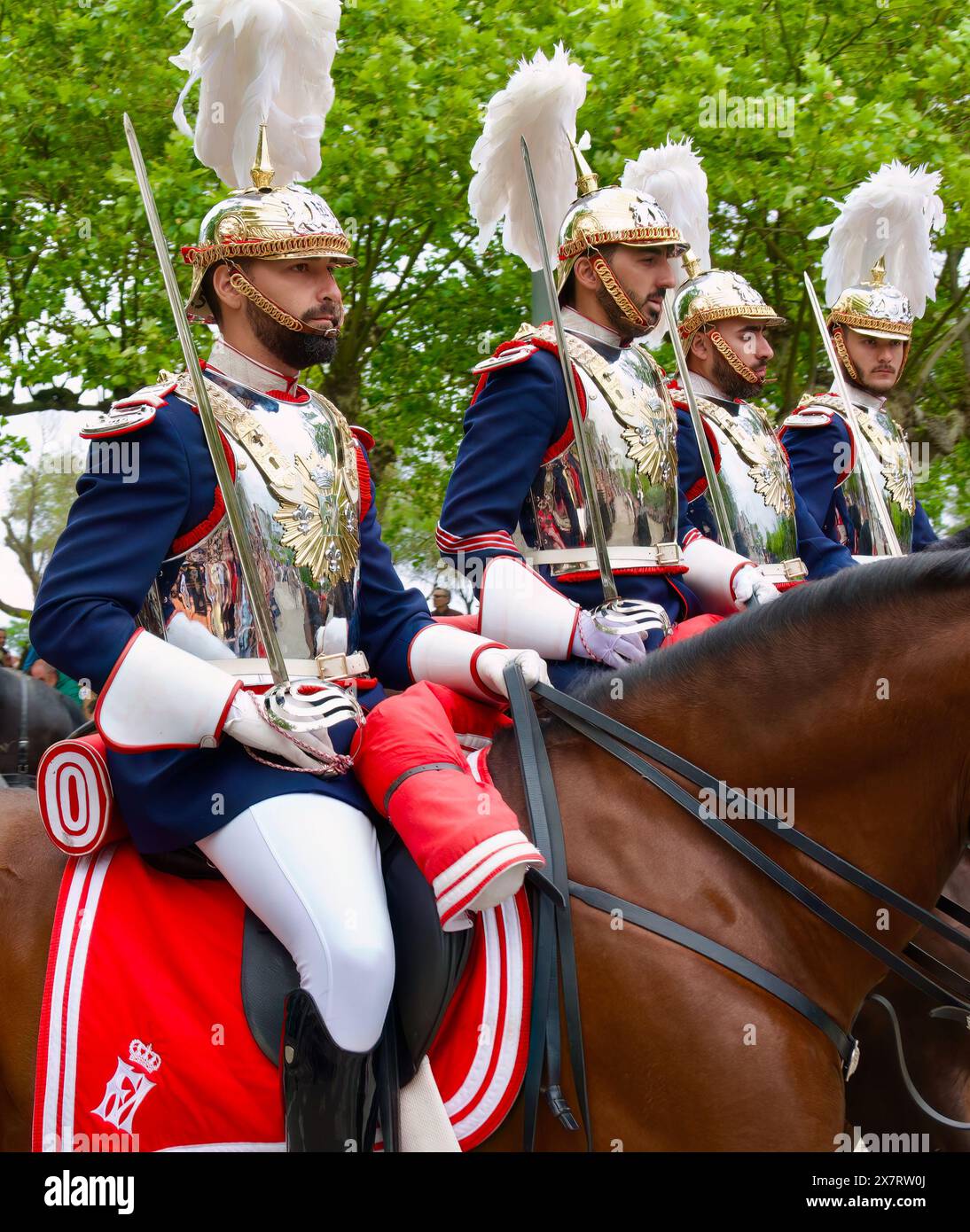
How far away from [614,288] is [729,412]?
164 cm

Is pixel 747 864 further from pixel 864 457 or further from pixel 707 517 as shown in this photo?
pixel 864 457

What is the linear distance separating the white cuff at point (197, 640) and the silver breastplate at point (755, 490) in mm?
3085

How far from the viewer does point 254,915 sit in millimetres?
3334

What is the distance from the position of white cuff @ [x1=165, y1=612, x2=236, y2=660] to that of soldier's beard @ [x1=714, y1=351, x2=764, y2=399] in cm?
358

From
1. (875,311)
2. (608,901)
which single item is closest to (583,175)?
(875,311)

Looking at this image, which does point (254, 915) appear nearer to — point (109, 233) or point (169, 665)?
point (169, 665)

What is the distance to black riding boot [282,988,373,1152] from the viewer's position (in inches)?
121

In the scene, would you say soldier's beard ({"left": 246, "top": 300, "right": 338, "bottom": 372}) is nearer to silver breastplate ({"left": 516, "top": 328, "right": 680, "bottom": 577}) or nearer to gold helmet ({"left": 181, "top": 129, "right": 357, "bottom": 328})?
gold helmet ({"left": 181, "top": 129, "right": 357, "bottom": 328})

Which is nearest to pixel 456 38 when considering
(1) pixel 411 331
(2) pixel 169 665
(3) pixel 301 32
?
(1) pixel 411 331

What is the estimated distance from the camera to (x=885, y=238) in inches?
308

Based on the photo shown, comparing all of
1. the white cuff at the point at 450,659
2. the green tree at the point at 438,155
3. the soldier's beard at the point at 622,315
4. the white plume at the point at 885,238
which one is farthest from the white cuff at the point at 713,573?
the green tree at the point at 438,155

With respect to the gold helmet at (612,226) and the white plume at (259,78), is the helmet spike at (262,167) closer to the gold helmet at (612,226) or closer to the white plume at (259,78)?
the white plume at (259,78)

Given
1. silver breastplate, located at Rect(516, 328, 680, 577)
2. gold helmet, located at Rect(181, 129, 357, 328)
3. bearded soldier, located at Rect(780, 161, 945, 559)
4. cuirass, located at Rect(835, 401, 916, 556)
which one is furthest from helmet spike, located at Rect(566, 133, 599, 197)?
cuirass, located at Rect(835, 401, 916, 556)

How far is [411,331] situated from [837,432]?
826cm
